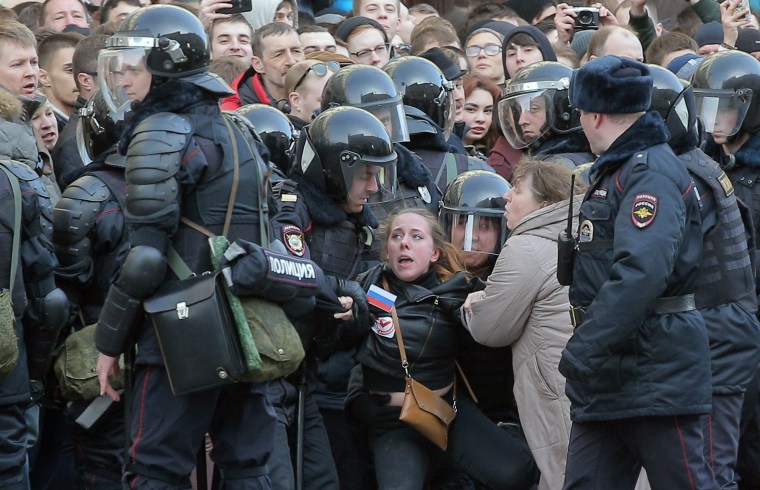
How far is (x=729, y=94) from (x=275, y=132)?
242cm

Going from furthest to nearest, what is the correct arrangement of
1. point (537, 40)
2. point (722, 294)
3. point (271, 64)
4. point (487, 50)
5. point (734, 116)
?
point (487, 50)
point (537, 40)
point (271, 64)
point (734, 116)
point (722, 294)

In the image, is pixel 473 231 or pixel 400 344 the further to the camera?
pixel 473 231

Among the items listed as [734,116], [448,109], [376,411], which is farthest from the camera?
[448,109]

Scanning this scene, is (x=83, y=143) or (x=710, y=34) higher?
(x=83, y=143)

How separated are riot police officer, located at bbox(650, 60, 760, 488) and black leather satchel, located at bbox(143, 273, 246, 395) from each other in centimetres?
193

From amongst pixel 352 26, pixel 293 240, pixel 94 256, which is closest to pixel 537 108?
pixel 352 26

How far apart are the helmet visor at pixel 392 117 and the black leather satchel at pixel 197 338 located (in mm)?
2466

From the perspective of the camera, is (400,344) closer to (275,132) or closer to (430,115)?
(275,132)

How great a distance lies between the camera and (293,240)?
19.7 ft

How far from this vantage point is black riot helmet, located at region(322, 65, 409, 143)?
7.27 metres

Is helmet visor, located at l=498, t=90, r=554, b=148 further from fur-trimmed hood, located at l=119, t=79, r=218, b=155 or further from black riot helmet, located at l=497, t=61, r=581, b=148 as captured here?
fur-trimmed hood, located at l=119, t=79, r=218, b=155

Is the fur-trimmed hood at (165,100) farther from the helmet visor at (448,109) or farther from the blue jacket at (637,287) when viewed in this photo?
the helmet visor at (448,109)

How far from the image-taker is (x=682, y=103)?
5.76 m

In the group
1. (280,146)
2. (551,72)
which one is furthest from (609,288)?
(551,72)
